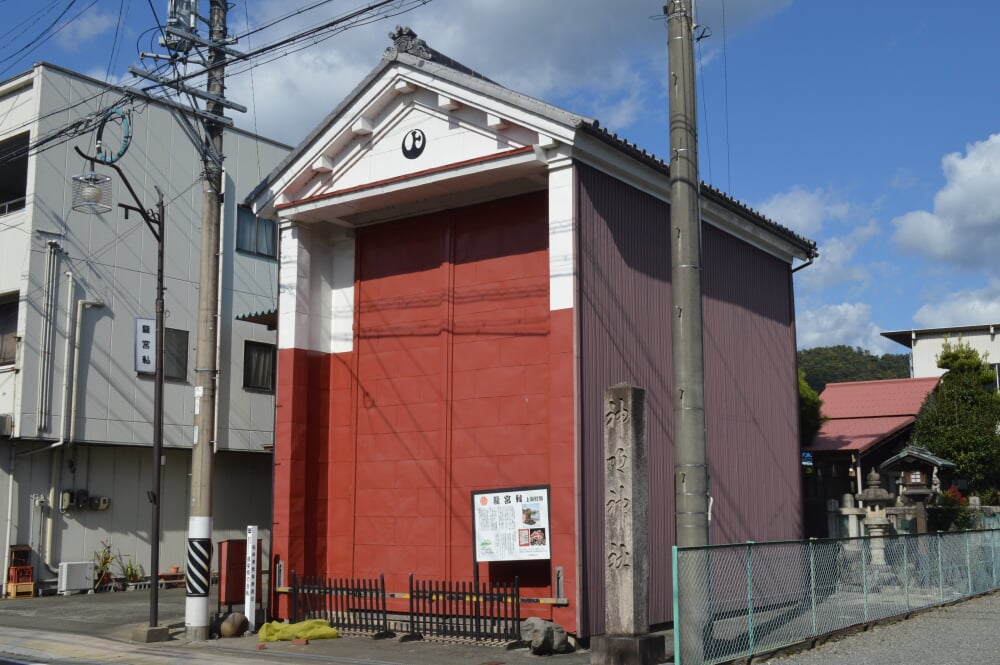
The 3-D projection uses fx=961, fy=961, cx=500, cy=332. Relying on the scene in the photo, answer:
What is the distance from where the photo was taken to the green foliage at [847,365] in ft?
258

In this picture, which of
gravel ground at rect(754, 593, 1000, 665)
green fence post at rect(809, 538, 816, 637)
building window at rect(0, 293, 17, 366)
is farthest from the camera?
building window at rect(0, 293, 17, 366)

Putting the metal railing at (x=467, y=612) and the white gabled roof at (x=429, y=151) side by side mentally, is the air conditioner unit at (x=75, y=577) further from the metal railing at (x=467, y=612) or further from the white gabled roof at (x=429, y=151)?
the metal railing at (x=467, y=612)

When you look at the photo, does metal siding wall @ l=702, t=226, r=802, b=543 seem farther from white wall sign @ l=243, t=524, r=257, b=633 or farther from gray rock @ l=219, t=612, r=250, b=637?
gray rock @ l=219, t=612, r=250, b=637

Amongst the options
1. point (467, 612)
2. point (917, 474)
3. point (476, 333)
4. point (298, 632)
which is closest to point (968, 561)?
point (917, 474)

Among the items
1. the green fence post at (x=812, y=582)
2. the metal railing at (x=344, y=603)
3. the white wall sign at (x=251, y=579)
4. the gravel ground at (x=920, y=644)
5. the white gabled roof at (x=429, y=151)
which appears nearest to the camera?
the gravel ground at (x=920, y=644)

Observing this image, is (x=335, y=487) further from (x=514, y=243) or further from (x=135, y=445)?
(x=135, y=445)

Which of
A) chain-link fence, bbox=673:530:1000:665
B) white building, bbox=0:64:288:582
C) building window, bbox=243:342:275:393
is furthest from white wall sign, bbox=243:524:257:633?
building window, bbox=243:342:275:393

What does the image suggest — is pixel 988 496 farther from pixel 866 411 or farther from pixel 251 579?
pixel 251 579

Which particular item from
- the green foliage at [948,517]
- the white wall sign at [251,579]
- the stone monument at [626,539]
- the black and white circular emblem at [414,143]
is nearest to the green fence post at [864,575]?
the stone monument at [626,539]

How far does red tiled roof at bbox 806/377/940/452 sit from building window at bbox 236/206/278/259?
56.3ft

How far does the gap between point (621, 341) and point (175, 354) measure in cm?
1564

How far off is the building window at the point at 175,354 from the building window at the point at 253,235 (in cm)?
349

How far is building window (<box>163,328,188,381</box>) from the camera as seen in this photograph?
26.6m

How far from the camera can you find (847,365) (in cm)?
8175
